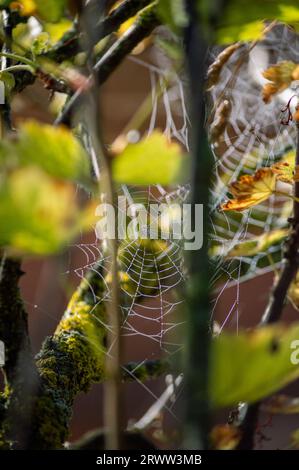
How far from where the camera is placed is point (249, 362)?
184 millimetres

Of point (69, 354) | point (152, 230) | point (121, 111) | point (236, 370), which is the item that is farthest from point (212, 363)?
point (121, 111)

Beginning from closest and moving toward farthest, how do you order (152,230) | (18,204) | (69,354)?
(18,204) → (69,354) → (152,230)

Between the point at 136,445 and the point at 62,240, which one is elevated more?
the point at 62,240

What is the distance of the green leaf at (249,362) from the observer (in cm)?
18

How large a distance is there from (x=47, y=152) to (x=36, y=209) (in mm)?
31

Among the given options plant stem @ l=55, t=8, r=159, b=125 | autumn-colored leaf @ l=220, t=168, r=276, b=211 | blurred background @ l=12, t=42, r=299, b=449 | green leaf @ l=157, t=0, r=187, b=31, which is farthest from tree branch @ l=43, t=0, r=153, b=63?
blurred background @ l=12, t=42, r=299, b=449

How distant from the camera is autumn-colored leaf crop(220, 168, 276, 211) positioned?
43cm

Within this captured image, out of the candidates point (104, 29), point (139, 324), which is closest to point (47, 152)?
point (104, 29)

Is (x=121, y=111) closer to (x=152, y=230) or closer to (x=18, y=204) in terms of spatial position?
(x=152, y=230)

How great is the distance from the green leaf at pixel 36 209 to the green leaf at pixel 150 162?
33 mm

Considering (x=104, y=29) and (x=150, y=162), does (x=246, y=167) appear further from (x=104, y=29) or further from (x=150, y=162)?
(x=150, y=162)

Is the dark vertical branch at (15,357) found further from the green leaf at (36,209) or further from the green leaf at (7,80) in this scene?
the green leaf at (36,209)

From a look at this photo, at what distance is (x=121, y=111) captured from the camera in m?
2.29

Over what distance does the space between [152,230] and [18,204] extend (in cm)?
46
